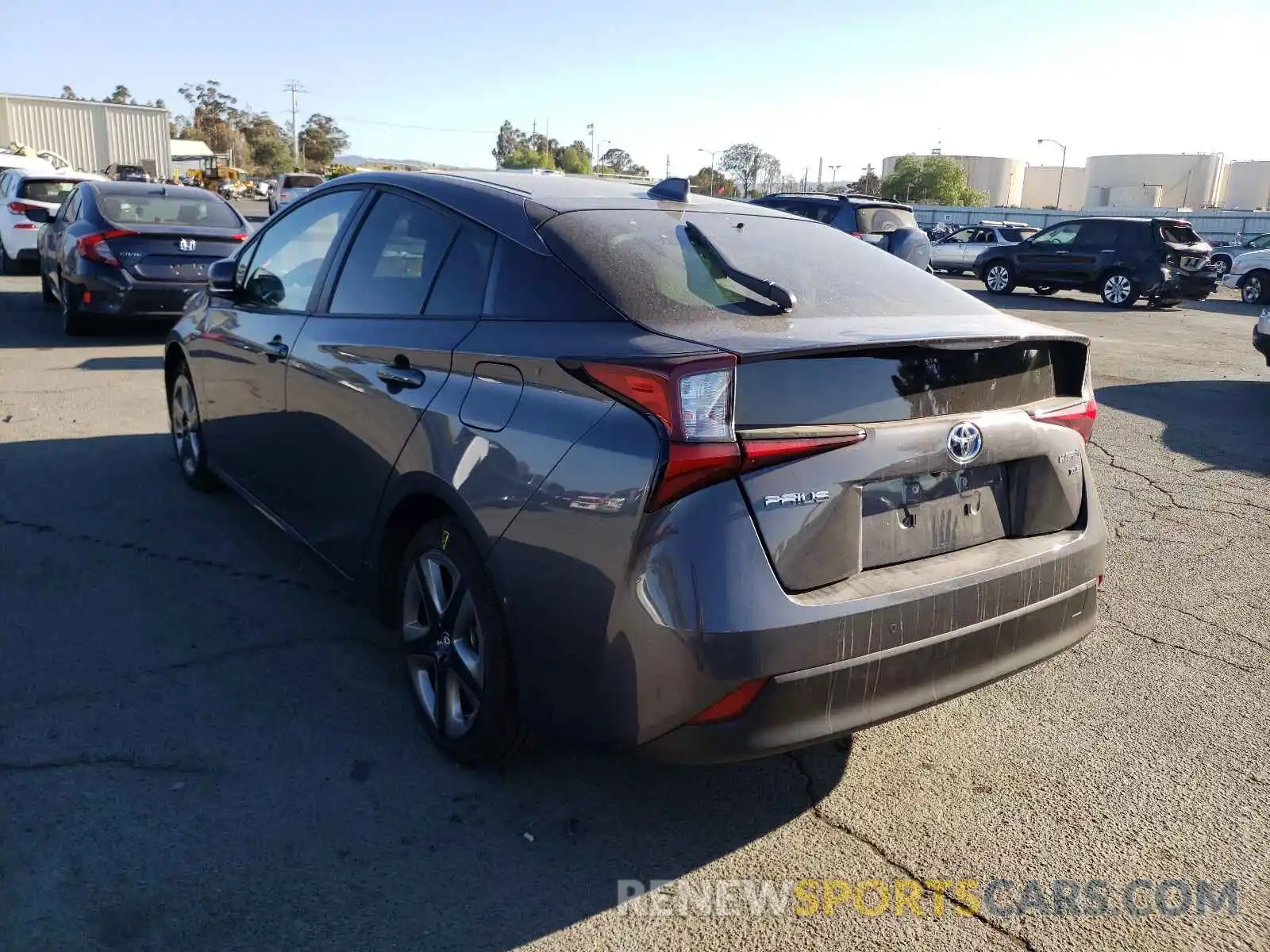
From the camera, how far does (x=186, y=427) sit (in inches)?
230

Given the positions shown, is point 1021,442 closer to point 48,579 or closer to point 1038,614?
point 1038,614

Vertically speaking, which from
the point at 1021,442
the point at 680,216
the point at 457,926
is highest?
the point at 680,216

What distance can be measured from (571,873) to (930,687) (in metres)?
1.05

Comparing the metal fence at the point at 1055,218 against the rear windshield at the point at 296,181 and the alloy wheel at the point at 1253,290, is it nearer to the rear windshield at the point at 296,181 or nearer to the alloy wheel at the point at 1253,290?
the alloy wheel at the point at 1253,290

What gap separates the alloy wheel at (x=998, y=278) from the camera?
22109 mm

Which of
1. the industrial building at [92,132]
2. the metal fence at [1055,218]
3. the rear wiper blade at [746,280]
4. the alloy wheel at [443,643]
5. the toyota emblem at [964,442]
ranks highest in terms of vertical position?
the industrial building at [92,132]

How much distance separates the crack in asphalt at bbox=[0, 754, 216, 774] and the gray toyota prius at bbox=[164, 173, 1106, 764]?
72 centimetres

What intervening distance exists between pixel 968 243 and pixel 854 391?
2636 centimetres

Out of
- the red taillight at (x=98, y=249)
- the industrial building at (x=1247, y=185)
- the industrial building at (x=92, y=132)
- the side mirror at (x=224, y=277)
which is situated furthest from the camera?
the industrial building at (x=1247, y=185)

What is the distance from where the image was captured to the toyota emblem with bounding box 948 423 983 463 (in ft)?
8.78

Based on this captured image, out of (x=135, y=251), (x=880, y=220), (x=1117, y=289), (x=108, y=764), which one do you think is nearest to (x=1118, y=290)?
(x=1117, y=289)

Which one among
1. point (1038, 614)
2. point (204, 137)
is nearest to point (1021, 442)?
point (1038, 614)

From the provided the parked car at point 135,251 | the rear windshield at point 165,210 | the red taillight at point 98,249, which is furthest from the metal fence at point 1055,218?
the red taillight at point 98,249

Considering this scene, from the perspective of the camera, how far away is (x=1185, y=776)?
319cm
